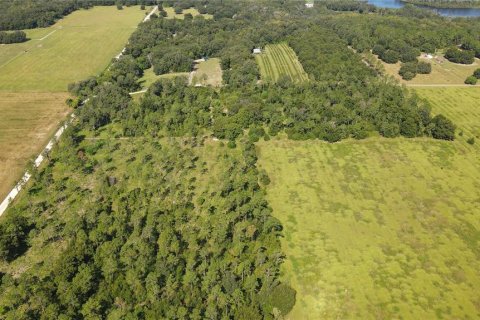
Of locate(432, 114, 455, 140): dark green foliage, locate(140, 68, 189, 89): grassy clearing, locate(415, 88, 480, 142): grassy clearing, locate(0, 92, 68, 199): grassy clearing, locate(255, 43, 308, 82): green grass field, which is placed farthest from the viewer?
locate(255, 43, 308, 82): green grass field

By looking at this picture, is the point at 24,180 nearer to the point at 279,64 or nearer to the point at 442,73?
the point at 279,64

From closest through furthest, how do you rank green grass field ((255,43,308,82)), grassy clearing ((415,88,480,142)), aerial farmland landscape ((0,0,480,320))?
aerial farmland landscape ((0,0,480,320)), grassy clearing ((415,88,480,142)), green grass field ((255,43,308,82))

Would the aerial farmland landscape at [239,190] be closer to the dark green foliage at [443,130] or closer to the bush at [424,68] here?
the dark green foliage at [443,130]

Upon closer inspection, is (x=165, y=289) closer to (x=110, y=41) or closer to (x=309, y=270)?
(x=309, y=270)

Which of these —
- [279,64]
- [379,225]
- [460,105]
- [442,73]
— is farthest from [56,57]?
[442,73]

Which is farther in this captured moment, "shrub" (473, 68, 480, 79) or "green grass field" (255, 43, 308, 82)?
"shrub" (473, 68, 480, 79)

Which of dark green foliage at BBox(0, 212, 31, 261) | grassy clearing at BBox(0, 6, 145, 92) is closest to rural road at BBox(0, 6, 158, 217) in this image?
dark green foliage at BBox(0, 212, 31, 261)

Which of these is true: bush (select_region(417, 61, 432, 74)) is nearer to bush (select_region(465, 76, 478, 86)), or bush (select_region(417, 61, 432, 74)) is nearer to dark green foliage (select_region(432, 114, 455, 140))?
bush (select_region(465, 76, 478, 86))
